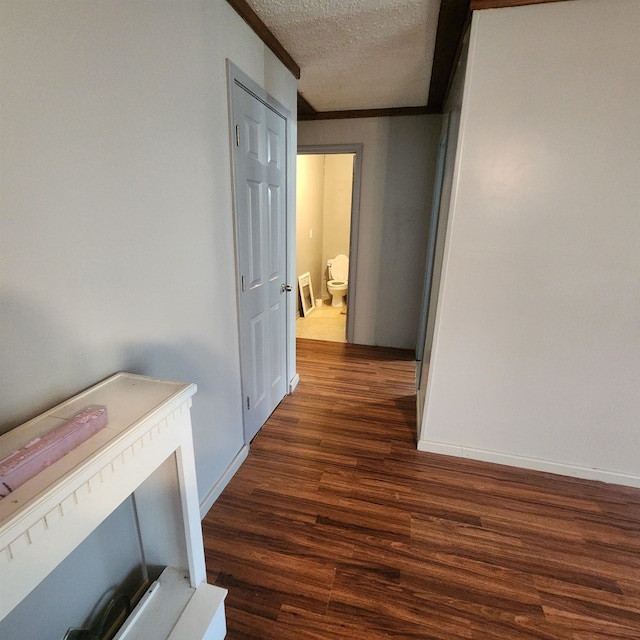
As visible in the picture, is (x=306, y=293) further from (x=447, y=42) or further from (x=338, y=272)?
(x=447, y=42)

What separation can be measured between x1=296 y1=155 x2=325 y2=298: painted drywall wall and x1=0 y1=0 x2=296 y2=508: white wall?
2.93m

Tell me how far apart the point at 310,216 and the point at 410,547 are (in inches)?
171

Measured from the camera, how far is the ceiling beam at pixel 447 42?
67.0 inches

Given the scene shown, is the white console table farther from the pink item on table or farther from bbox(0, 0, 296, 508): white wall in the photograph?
bbox(0, 0, 296, 508): white wall

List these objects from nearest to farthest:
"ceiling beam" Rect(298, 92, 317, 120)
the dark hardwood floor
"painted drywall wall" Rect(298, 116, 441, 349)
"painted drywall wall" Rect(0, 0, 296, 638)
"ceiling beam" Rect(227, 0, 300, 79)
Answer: "painted drywall wall" Rect(0, 0, 296, 638) < the dark hardwood floor < "ceiling beam" Rect(227, 0, 300, 79) < "ceiling beam" Rect(298, 92, 317, 120) < "painted drywall wall" Rect(298, 116, 441, 349)

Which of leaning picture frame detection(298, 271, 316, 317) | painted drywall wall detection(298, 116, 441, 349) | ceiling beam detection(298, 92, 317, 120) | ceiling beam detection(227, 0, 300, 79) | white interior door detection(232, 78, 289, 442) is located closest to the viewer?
ceiling beam detection(227, 0, 300, 79)

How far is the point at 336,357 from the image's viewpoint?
364 centimetres

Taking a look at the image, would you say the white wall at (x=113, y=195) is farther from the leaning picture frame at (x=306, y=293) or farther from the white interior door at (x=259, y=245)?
the leaning picture frame at (x=306, y=293)

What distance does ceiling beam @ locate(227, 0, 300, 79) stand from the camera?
1.62m

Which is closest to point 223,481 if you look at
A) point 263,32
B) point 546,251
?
point 546,251

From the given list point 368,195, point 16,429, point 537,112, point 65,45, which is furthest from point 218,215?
point 368,195

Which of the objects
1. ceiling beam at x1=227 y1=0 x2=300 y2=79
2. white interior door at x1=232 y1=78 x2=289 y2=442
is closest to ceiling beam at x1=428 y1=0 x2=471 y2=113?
ceiling beam at x1=227 y1=0 x2=300 y2=79

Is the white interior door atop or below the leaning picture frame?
atop

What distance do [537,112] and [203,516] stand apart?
246 centimetres
